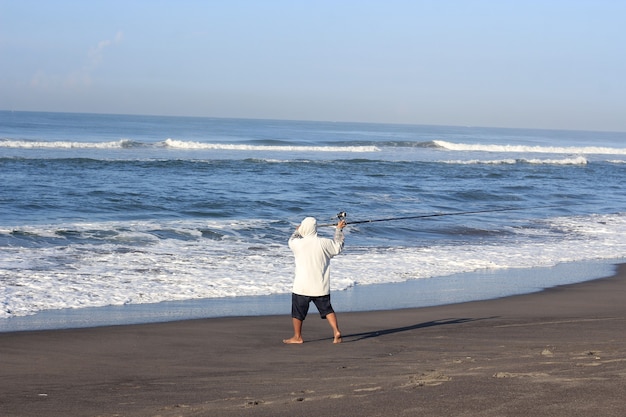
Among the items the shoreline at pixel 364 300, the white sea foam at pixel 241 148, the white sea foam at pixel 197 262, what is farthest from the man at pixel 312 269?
the white sea foam at pixel 241 148

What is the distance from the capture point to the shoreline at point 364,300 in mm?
7848

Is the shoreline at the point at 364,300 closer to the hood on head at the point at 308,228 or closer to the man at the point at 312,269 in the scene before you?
the man at the point at 312,269

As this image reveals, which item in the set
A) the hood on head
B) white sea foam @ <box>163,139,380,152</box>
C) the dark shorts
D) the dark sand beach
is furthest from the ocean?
white sea foam @ <box>163,139,380,152</box>

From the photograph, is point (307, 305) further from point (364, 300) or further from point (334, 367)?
point (364, 300)

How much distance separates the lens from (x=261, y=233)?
15.1 meters

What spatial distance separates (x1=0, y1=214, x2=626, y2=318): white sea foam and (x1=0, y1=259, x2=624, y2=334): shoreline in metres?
0.28

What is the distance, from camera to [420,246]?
14.2 metres

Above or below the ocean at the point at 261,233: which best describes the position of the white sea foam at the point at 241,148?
above

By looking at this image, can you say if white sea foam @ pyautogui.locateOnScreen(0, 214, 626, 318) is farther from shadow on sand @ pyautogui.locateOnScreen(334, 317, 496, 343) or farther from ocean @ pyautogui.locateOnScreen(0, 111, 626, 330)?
shadow on sand @ pyautogui.locateOnScreen(334, 317, 496, 343)

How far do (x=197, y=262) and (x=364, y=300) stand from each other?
10.3 feet

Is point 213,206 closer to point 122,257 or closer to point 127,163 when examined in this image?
point 122,257

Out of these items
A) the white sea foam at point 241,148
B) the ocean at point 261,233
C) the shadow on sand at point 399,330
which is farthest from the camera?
the white sea foam at point 241,148

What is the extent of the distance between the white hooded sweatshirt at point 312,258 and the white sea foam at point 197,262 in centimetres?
243

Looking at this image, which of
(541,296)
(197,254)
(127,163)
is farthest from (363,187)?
(541,296)
